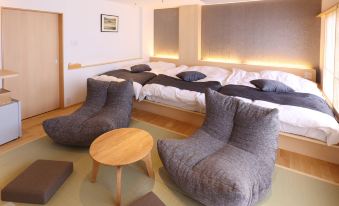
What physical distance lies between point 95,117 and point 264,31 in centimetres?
366

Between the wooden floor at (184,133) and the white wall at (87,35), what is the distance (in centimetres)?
69

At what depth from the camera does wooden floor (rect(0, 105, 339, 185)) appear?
250cm

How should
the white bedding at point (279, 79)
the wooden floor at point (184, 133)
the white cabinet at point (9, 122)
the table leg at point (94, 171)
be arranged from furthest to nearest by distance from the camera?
the white bedding at point (279, 79), the white cabinet at point (9, 122), the wooden floor at point (184, 133), the table leg at point (94, 171)

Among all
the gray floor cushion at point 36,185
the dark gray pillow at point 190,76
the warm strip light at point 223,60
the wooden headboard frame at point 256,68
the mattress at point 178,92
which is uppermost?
the warm strip light at point 223,60

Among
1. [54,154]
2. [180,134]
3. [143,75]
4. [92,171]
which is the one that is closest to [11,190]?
[92,171]

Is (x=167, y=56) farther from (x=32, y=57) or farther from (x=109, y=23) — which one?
(x=32, y=57)

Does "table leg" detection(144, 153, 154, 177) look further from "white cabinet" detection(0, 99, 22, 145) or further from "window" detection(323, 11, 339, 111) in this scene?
"window" detection(323, 11, 339, 111)

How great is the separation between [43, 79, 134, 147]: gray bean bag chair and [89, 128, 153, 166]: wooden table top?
0.40 metres

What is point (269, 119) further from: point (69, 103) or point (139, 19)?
point (139, 19)

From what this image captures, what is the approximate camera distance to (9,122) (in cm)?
300

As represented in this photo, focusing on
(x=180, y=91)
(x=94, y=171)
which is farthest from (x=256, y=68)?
(x=94, y=171)

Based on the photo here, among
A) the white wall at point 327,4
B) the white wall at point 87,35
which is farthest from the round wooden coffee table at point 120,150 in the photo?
the white wall at point 327,4

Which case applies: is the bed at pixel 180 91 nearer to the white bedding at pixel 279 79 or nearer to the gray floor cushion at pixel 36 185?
the white bedding at pixel 279 79

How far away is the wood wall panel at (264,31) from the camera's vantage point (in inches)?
171
